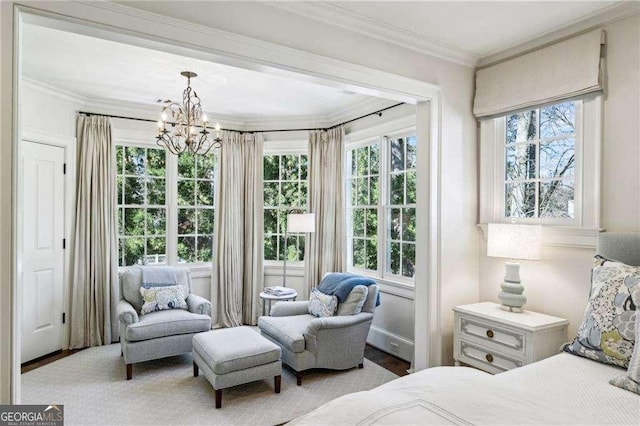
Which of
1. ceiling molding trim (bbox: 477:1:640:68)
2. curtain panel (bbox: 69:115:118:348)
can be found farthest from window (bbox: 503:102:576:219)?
curtain panel (bbox: 69:115:118:348)

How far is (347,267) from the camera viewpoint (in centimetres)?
499

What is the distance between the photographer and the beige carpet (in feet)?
9.38

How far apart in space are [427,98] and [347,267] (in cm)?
257

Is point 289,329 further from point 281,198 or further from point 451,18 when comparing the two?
point 451,18

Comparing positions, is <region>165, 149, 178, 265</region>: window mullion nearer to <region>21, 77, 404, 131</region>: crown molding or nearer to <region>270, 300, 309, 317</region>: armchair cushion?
<region>21, 77, 404, 131</region>: crown molding

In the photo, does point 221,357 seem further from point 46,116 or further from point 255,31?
point 46,116

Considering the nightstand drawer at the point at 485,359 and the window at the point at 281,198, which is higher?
the window at the point at 281,198

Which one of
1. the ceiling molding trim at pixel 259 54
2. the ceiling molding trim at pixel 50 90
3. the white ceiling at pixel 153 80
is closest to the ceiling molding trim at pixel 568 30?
the ceiling molding trim at pixel 259 54

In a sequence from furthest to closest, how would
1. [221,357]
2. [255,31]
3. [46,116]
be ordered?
[46,116] → [221,357] → [255,31]

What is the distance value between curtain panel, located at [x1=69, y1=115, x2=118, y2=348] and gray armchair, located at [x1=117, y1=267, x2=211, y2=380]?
0.43 metres

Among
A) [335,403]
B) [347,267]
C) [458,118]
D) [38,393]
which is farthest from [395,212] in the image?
[38,393]

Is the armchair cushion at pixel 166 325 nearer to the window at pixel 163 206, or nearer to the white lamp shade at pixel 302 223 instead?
the window at pixel 163 206

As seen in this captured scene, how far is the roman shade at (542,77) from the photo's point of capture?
2557mm

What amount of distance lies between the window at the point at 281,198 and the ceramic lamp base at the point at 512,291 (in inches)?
122
